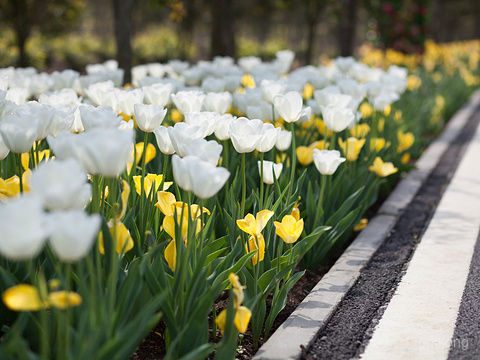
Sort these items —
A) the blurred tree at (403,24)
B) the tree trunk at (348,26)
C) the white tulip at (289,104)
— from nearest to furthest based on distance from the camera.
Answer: the white tulip at (289,104)
the tree trunk at (348,26)
the blurred tree at (403,24)

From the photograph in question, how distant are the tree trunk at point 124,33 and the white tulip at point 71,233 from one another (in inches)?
160

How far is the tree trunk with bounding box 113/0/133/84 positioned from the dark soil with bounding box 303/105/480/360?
9.10ft

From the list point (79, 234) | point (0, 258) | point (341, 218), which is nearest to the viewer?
point (79, 234)

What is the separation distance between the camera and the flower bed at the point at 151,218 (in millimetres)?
1207

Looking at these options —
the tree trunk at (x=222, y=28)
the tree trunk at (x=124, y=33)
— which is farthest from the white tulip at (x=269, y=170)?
the tree trunk at (x=222, y=28)

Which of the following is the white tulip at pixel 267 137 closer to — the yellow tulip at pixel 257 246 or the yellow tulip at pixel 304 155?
the yellow tulip at pixel 257 246

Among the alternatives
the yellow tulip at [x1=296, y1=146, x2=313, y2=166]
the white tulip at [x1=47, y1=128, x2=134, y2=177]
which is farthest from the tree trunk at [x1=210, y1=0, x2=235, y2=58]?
the white tulip at [x1=47, y1=128, x2=134, y2=177]

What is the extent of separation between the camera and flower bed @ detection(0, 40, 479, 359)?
1207 mm

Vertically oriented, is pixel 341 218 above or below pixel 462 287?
above

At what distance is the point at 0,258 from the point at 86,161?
603 mm

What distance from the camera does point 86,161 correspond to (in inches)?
51.9

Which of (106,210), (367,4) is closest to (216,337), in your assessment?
(106,210)

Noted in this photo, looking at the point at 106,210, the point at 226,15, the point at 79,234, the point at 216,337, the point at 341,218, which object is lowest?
the point at 216,337

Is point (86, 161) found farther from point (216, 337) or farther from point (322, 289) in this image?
point (322, 289)
